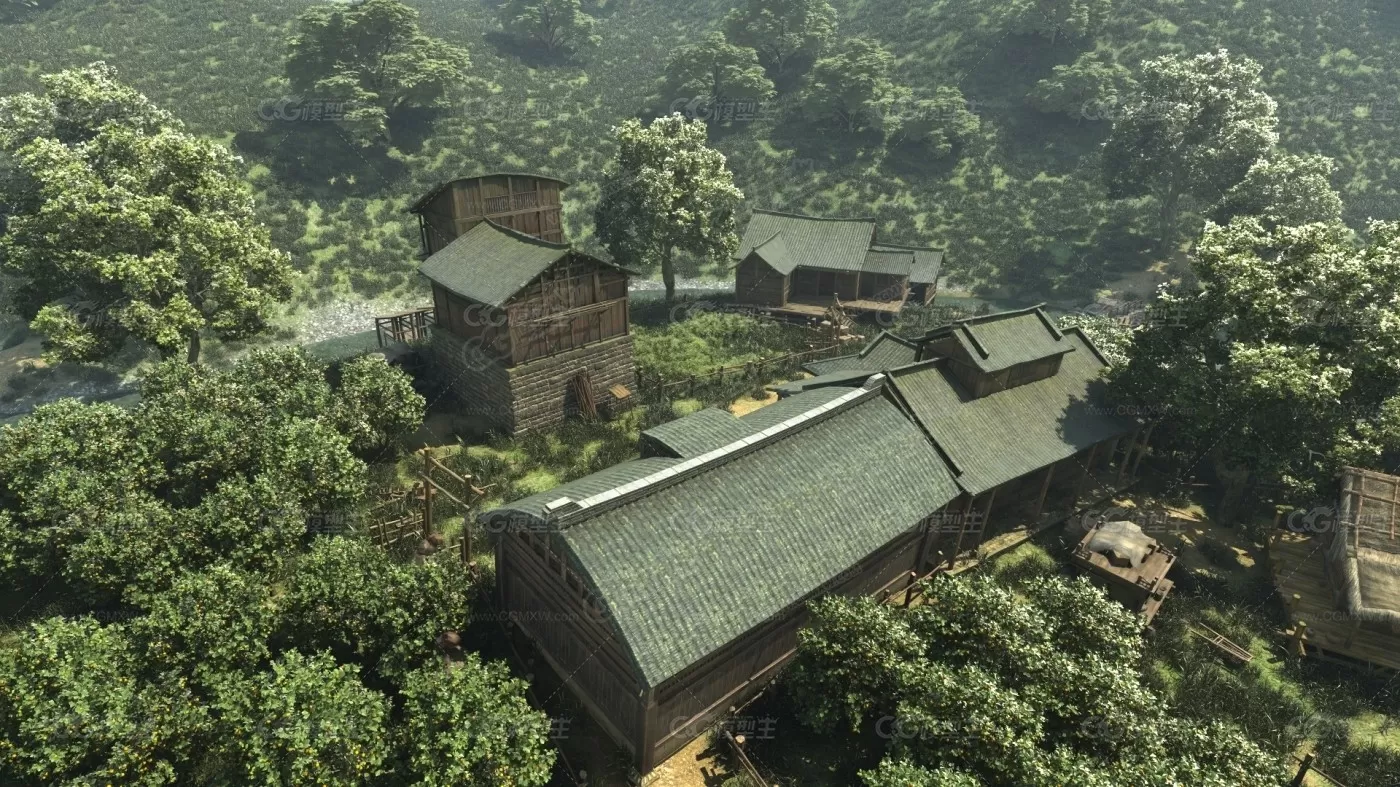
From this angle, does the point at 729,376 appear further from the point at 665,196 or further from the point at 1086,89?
the point at 1086,89

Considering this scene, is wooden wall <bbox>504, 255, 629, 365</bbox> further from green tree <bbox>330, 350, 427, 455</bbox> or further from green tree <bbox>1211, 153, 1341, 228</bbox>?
green tree <bbox>1211, 153, 1341, 228</bbox>

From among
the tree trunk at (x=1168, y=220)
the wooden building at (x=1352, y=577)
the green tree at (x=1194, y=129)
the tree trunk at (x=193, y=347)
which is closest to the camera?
the wooden building at (x=1352, y=577)


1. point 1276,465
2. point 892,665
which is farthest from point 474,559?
point 1276,465

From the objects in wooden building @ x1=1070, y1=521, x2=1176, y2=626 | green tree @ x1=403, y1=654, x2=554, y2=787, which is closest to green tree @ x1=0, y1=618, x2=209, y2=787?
green tree @ x1=403, y1=654, x2=554, y2=787

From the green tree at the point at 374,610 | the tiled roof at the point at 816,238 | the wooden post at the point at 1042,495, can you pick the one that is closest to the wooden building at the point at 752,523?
the wooden post at the point at 1042,495

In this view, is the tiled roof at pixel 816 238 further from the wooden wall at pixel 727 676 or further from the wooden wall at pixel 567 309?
the wooden wall at pixel 727 676

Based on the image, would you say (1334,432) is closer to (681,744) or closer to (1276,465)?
(1276,465)

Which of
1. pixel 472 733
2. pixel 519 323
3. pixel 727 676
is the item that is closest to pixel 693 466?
pixel 727 676
